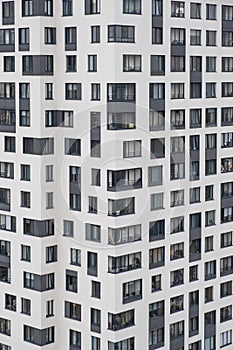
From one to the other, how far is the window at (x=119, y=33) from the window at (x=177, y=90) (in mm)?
2783

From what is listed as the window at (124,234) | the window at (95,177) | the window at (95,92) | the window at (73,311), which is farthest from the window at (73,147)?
the window at (73,311)

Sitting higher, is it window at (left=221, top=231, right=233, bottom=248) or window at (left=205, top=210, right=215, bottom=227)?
window at (left=205, top=210, right=215, bottom=227)

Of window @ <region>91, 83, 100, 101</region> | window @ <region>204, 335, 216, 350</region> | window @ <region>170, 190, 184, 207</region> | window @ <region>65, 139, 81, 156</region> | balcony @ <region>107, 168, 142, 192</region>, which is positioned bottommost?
window @ <region>204, 335, 216, 350</region>

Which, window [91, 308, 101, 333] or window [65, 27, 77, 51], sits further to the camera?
window [91, 308, 101, 333]

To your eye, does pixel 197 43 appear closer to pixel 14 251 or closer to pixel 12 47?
pixel 12 47

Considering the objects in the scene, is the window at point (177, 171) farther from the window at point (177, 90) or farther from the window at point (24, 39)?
the window at point (24, 39)

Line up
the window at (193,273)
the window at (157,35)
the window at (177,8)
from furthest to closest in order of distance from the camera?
the window at (193,273) < the window at (177,8) < the window at (157,35)

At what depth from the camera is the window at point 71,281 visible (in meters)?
30.0

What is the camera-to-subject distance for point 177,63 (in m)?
30.0

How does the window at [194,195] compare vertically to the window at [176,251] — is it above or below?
above

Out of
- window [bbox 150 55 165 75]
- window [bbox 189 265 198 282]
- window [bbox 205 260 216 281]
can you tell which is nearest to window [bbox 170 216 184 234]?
window [bbox 189 265 198 282]

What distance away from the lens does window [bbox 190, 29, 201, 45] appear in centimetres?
3042

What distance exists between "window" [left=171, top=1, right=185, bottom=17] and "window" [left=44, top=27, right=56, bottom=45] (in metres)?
4.19

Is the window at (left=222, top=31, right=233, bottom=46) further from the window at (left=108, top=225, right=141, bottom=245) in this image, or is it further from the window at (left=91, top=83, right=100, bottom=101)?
the window at (left=108, top=225, right=141, bottom=245)
